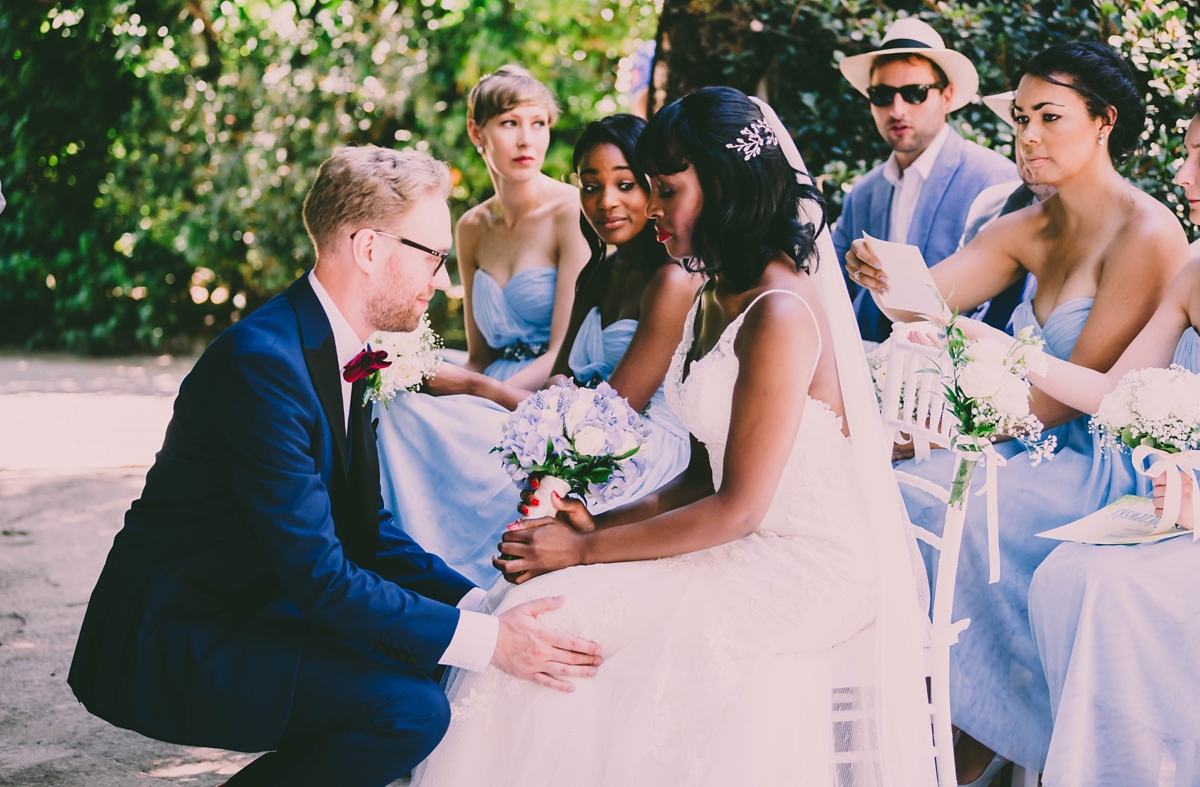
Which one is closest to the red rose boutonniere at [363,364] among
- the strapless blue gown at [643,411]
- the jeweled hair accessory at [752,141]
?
the jeweled hair accessory at [752,141]

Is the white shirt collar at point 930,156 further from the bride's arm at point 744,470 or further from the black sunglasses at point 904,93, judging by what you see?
the bride's arm at point 744,470

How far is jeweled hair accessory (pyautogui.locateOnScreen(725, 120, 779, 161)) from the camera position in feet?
8.85

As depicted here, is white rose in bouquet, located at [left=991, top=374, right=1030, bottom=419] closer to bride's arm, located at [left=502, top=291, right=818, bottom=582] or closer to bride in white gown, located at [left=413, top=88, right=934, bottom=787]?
bride in white gown, located at [left=413, top=88, right=934, bottom=787]

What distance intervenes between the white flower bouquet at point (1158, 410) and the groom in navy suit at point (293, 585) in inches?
57.9

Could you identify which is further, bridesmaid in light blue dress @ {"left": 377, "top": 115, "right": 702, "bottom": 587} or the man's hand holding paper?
bridesmaid in light blue dress @ {"left": 377, "top": 115, "right": 702, "bottom": 587}

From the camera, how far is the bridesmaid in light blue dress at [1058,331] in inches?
124

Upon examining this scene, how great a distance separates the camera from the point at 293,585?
2352 mm

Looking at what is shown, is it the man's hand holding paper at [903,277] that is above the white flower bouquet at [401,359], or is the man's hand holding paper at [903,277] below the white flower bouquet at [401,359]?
above

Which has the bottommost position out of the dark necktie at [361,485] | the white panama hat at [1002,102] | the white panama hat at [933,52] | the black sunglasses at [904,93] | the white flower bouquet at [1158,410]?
the dark necktie at [361,485]

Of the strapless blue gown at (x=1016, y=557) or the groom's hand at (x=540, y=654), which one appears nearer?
the groom's hand at (x=540, y=654)

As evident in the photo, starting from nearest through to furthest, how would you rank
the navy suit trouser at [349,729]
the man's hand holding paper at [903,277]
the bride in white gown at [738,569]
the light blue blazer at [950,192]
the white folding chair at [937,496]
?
the navy suit trouser at [349,729] → the bride in white gown at [738,569] → the white folding chair at [937,496] → the man's hand holding paper at [903,277] → the light blue blazer at [950,192]

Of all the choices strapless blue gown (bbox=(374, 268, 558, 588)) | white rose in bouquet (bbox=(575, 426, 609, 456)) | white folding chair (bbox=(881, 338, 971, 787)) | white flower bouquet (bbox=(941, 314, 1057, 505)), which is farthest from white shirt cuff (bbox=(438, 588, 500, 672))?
strapless blue gown (bbox=(374, 268, 558, 588))

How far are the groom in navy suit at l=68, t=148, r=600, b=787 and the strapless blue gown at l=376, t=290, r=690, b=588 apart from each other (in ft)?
4.98

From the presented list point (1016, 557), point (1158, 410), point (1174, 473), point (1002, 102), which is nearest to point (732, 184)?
point (1158, 410)
